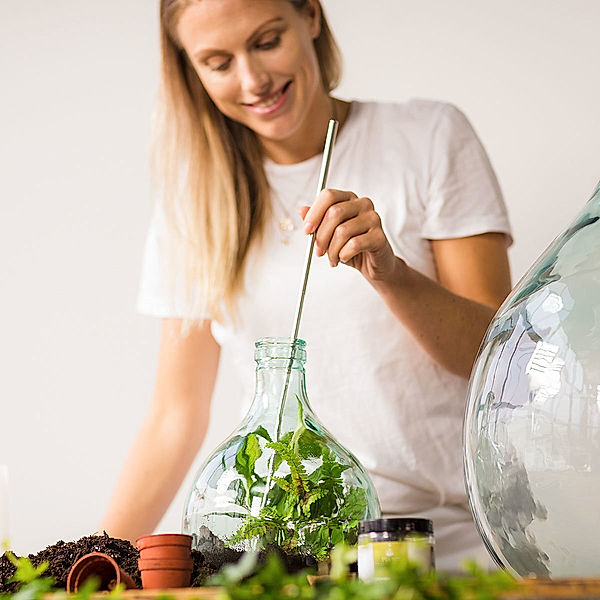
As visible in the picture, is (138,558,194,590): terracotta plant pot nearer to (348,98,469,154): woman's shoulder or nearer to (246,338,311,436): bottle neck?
(246,338,311,436): bottle neck

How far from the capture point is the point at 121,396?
2014mm

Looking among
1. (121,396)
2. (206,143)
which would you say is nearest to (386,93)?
(206,143)

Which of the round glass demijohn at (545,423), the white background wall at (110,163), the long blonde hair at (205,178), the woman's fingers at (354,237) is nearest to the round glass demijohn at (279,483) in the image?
the round glass demijohn at (545,423)

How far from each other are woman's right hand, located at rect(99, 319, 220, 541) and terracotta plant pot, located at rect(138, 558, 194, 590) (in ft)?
2.18

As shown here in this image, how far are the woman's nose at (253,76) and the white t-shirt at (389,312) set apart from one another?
0.19m

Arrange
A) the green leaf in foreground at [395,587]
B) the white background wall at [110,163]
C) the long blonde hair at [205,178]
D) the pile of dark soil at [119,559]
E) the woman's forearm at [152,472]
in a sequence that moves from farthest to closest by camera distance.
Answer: the white background wall at [110,163] → the long blonde hair at [205,178] → the woman's forearm at [152,472] → the pile of dark soil at [119,559] → the green leaf in foreground at [395,587]

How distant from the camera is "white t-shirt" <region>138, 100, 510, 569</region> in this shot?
1.34 metres

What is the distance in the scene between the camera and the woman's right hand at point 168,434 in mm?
1332

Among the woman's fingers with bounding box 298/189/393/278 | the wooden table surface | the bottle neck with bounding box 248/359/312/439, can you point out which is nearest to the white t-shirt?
the woman's fingers with bounding box 298/189/393/278

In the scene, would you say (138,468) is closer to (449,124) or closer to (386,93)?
(449,124)

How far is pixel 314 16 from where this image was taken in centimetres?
151

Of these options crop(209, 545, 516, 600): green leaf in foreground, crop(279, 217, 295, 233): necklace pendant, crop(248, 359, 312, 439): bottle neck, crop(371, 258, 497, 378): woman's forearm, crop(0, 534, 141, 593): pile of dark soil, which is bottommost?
crop(0, 534, 141, 593): pile of dark soil

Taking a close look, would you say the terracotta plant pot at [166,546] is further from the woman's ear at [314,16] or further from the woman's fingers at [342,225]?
the woman's ear at [314,16]

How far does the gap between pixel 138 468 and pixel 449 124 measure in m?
0.69
